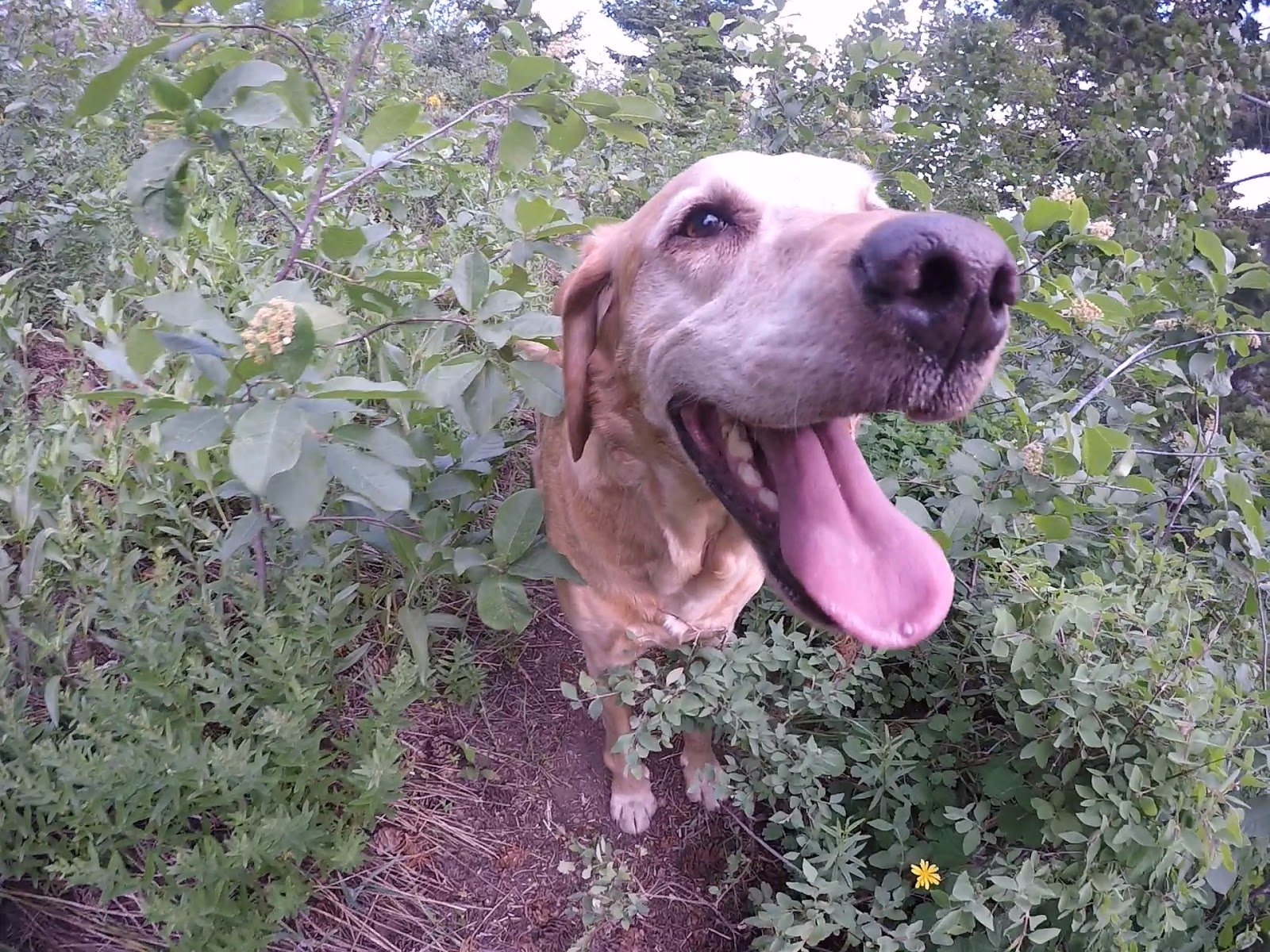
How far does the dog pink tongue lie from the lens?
1392mm

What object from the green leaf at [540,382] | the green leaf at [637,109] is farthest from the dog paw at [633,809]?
the green leaf at [637,109]

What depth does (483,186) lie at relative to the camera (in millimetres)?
3588

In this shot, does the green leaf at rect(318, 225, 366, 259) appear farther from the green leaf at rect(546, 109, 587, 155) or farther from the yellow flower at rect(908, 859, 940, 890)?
the yellow flower at rect(908, 859, 940, 890)

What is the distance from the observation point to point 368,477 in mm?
1247

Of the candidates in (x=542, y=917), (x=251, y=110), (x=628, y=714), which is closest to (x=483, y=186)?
(x=251, y=110)

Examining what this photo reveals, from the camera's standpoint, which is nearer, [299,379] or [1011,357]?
[299,379]

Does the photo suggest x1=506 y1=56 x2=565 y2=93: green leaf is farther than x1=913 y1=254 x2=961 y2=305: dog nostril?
Yes

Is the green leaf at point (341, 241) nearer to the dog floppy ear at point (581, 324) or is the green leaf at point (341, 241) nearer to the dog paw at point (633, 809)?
the dog floppy ear at point (581, 324)

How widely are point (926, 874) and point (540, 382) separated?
4.80 feet

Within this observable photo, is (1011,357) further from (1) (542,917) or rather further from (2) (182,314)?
(2) (182,314)

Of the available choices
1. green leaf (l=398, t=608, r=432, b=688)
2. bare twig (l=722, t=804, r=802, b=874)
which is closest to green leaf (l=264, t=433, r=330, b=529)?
green leaf (l=398, t=608, r=432, b=688)

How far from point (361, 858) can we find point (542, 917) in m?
0.58

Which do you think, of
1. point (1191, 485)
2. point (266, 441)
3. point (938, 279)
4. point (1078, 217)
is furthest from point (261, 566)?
point (1191, 485)

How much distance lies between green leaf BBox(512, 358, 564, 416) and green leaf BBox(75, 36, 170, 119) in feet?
2.68
